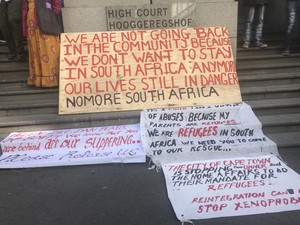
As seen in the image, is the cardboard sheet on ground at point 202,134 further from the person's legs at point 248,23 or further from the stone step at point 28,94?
the person's legs at point 248,23

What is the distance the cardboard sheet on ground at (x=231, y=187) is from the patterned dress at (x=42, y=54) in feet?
8.92

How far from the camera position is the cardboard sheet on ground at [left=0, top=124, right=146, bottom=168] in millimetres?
3938

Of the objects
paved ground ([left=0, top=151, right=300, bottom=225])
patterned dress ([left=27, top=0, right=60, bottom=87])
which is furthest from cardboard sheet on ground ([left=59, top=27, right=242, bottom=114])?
paved ground ([left=0, top=151, right=300, bottom=225])

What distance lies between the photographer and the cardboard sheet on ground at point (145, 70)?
482 centimetres

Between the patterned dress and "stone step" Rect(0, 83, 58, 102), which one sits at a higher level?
the patterned dress

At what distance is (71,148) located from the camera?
414cm

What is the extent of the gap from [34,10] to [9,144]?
2.25 meters

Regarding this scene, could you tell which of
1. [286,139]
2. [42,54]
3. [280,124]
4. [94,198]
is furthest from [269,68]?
[94,198]

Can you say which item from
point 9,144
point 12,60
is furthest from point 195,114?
point 12,60

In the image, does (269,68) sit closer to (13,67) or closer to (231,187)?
(231,187)

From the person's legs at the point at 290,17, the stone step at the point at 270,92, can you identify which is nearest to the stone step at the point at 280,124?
the stone step at the point at 270,92

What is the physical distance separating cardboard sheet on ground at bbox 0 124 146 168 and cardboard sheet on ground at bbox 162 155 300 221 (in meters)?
0.65

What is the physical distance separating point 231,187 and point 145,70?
8.08 ft

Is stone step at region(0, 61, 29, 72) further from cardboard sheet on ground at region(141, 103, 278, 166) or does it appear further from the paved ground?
cardboard sheet on ground at region(141, 103, 278, 166)
